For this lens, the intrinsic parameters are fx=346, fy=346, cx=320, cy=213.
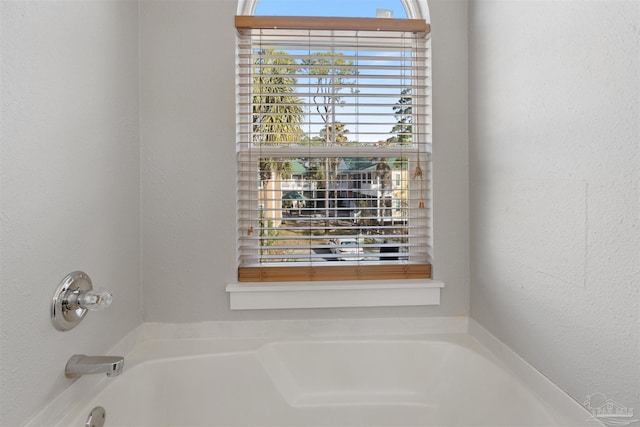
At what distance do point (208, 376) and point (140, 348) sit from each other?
12.2 inches

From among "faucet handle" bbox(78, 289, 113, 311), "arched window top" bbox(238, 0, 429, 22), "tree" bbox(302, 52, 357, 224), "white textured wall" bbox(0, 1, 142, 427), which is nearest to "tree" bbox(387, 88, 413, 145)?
"tree" bbox(302, 52, 357, 224)

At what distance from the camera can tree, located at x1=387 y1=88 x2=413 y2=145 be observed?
156 cm

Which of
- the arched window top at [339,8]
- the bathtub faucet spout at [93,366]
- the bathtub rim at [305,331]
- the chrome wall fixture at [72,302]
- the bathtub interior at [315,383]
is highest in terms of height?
the arched window top at [339,8]

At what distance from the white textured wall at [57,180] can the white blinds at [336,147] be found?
Result: 0.49 meters

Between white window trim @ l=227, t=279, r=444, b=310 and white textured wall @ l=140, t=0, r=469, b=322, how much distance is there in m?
0.05

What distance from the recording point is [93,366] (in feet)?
3.07

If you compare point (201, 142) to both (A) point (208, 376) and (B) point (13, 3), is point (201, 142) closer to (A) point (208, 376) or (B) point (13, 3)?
(B) point (13, 3)

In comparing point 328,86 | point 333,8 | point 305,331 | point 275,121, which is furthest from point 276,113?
point 305,331

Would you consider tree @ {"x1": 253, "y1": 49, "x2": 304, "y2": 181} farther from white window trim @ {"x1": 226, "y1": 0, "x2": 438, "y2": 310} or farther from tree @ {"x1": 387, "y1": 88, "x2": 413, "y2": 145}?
tree @ {"x1": 387, "y1": 88, "x2": 413, "y2": 145}

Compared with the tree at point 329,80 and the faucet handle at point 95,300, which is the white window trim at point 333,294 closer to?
the tree at point 329,80

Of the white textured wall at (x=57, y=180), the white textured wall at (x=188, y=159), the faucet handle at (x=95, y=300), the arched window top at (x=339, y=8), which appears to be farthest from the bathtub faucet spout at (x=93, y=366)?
the arched window top at (x=339, y=8)

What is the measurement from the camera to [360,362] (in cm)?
139

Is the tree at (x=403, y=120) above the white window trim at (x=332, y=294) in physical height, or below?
above

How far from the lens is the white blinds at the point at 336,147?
1.52 meters
